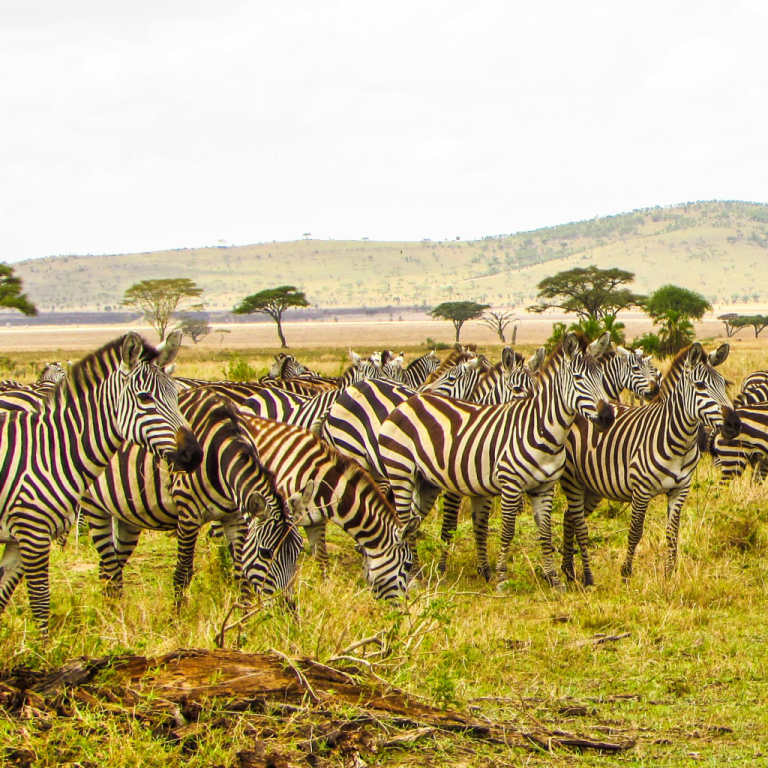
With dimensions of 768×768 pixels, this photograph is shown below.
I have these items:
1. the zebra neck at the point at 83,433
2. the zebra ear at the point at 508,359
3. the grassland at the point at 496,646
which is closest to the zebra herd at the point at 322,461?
the zebra neck at the point at 83,433

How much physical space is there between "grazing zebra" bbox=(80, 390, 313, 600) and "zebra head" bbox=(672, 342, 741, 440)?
3.32 meters

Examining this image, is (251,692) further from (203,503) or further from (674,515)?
(674,515)

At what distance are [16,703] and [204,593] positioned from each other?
256 cm

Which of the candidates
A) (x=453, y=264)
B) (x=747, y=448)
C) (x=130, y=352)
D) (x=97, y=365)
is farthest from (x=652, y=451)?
(x=453, y=264)

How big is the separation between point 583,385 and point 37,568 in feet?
13.7

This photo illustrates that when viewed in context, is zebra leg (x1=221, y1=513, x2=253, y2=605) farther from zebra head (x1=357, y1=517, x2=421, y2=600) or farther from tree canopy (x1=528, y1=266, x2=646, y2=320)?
tree canopy (x1=528, y1=266, x2=646, y2=320)

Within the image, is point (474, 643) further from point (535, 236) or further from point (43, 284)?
point (535, 236)

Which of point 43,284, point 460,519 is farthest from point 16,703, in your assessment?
point 43,284

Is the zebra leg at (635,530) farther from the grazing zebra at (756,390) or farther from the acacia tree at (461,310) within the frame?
the acacia tree at (461,310)

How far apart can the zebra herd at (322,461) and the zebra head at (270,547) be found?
0.01 meters

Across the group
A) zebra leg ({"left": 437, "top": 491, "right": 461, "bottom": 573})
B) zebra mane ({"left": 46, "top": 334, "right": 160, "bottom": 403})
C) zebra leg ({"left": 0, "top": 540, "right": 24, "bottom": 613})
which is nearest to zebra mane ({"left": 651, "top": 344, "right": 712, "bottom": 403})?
zebra leg ({"left": 437, "top": 491, "right": 461, "bottom": 573})

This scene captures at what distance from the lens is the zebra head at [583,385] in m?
6.82

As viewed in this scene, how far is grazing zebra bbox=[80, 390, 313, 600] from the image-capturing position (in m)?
5.69

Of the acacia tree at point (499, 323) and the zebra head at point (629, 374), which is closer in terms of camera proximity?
the zebra head at point (629, 374)
